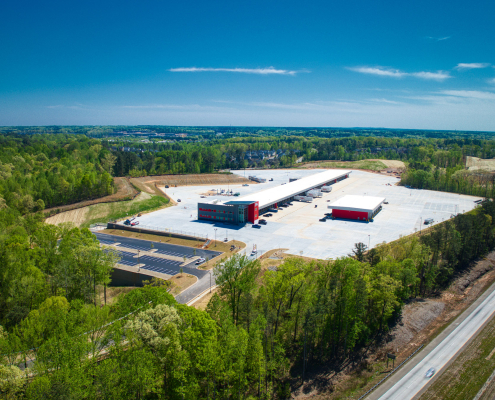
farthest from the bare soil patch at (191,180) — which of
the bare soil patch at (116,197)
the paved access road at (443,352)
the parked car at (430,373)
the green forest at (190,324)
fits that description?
the parked car at (430,373)

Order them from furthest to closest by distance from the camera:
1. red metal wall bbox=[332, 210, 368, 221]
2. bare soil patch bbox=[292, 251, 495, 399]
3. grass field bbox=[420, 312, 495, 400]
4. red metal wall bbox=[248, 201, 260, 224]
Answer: red metal wall bbox=[332, 210, 368, 221], red metal wall bbox=[248, 201, 260, 224], bare soil patch bbox=[292, 251, 495, 399], grass field bbox=[420, 312, 495, 400]

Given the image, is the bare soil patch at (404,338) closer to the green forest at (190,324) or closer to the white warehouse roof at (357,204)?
the green forest at (190,324)

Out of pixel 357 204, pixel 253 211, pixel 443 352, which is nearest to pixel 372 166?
pixel 357 204

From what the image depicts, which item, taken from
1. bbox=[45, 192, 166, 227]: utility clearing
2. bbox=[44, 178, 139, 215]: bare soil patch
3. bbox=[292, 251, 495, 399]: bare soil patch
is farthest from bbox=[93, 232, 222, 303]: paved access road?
bbox=[44, 178, 139, 215]: bare soil patch

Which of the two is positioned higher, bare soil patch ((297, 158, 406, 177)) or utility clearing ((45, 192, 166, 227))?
bare soil patch ((297, 158, 406, 177))

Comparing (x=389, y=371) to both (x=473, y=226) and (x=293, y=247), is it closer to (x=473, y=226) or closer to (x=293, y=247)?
(x=293, y=247)

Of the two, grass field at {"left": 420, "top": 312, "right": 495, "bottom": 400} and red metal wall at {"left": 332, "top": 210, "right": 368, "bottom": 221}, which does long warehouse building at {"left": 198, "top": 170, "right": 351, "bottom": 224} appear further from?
grass field at {"left": 420, "top": 312, "right": 495, "bottom": 400}
